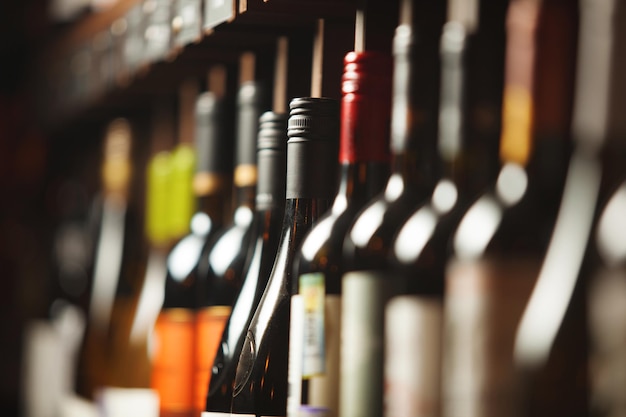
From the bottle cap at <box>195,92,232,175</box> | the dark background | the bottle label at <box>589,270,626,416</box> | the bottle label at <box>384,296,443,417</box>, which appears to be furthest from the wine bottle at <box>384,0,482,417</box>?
the dark background

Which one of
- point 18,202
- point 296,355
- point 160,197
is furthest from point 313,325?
point 18,202

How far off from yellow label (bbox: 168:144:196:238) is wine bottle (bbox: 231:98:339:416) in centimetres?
47

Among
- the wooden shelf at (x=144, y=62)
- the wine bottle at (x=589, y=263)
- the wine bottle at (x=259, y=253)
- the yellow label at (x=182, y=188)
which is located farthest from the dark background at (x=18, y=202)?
the wine bottle at (x=589, y=263)

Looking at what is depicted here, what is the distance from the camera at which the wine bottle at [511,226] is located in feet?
1.92

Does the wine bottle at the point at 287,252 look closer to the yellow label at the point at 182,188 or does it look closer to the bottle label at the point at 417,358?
the bottle label at the point at 417,358

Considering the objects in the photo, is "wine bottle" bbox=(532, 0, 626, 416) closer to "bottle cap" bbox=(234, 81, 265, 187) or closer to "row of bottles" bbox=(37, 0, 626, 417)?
"row of bottles" bbox=(37, 0, 626, 417)

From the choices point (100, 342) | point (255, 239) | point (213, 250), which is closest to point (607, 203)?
point (255, 239)

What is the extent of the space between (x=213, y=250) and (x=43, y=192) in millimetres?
1260

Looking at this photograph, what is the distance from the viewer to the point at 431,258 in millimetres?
649

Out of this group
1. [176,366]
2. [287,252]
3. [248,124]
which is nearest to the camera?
[287,252]

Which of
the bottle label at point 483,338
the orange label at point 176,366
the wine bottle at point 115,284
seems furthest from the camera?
the wine bottle at point 115,284

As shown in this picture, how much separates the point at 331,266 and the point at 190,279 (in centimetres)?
46

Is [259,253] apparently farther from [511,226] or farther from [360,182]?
[511,226]

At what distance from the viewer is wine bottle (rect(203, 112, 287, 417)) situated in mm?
811
